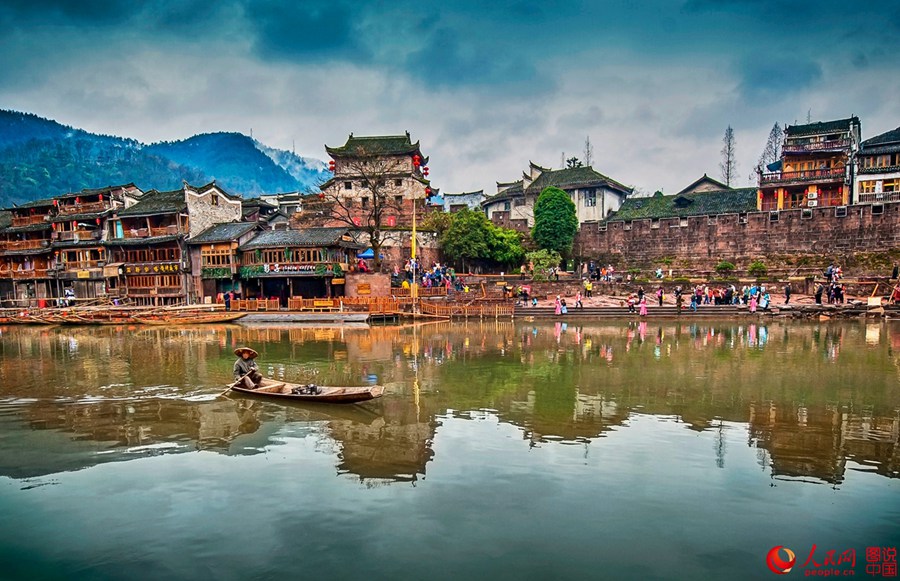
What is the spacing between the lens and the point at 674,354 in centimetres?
2016

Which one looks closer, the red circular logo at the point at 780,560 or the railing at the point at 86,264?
the red circular logo at the point at 780,560

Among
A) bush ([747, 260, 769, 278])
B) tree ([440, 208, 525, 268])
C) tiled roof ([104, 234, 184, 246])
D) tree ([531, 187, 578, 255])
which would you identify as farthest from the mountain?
bush ([747, 260, 769, 278])

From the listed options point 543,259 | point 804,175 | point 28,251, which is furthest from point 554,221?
point 28,251

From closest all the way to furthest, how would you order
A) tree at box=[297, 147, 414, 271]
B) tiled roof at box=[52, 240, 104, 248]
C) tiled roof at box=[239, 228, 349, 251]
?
tiled roof at box=[239, 228, 349, 251]
tiled roof at box=[52, 240, 104, 248]
tree at box=[297, 147, 414, 271]

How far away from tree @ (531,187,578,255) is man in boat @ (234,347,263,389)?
32153mm

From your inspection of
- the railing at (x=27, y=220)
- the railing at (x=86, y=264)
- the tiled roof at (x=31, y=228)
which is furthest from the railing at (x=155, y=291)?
the railing at (x=27, y=220)

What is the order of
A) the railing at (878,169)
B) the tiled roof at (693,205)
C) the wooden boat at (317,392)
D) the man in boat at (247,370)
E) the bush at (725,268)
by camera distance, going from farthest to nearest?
1. the tiled roof at (693,205)
2. the bush at (725,268)
3. the railing at (878,169)
4. the man in boat at (247,370)
5. the wooden boat at (317,392)

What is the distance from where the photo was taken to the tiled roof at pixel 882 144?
3828cm

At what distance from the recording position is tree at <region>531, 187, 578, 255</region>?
43.2 meters

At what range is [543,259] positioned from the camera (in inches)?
1657

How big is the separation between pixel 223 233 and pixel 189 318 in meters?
8.46

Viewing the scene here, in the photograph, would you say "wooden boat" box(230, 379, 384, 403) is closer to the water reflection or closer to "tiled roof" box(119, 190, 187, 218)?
the water reflection

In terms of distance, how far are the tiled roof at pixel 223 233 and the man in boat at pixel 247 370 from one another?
25938mm

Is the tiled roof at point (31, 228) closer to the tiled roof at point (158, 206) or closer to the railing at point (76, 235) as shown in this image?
the railing at point (76, 235)
